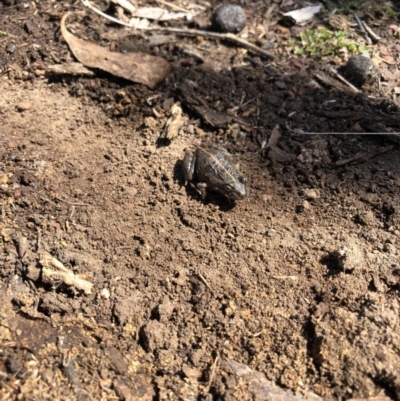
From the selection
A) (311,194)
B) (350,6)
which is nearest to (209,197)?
(311,194)

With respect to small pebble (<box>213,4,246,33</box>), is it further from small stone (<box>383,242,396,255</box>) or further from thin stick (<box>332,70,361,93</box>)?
small stone (<box>383,242,396,255</box>)

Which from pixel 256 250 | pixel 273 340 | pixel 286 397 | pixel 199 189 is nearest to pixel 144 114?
pixel 199 189

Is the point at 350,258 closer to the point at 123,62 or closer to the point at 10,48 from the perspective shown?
the point at 123,62

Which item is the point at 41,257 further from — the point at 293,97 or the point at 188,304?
the point at 293,97

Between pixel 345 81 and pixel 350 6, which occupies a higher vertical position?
pixel 350 6

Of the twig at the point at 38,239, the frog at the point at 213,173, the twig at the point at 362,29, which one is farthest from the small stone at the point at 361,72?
the twig at the point at 38,239

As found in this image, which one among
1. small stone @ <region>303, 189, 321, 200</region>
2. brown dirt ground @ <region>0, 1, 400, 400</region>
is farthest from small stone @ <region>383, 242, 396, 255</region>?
small stone @ <region>303, 189, 321, 200</region>

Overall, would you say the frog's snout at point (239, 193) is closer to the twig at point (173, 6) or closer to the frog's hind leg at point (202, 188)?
the frog's hind leg at point (202, 188)
